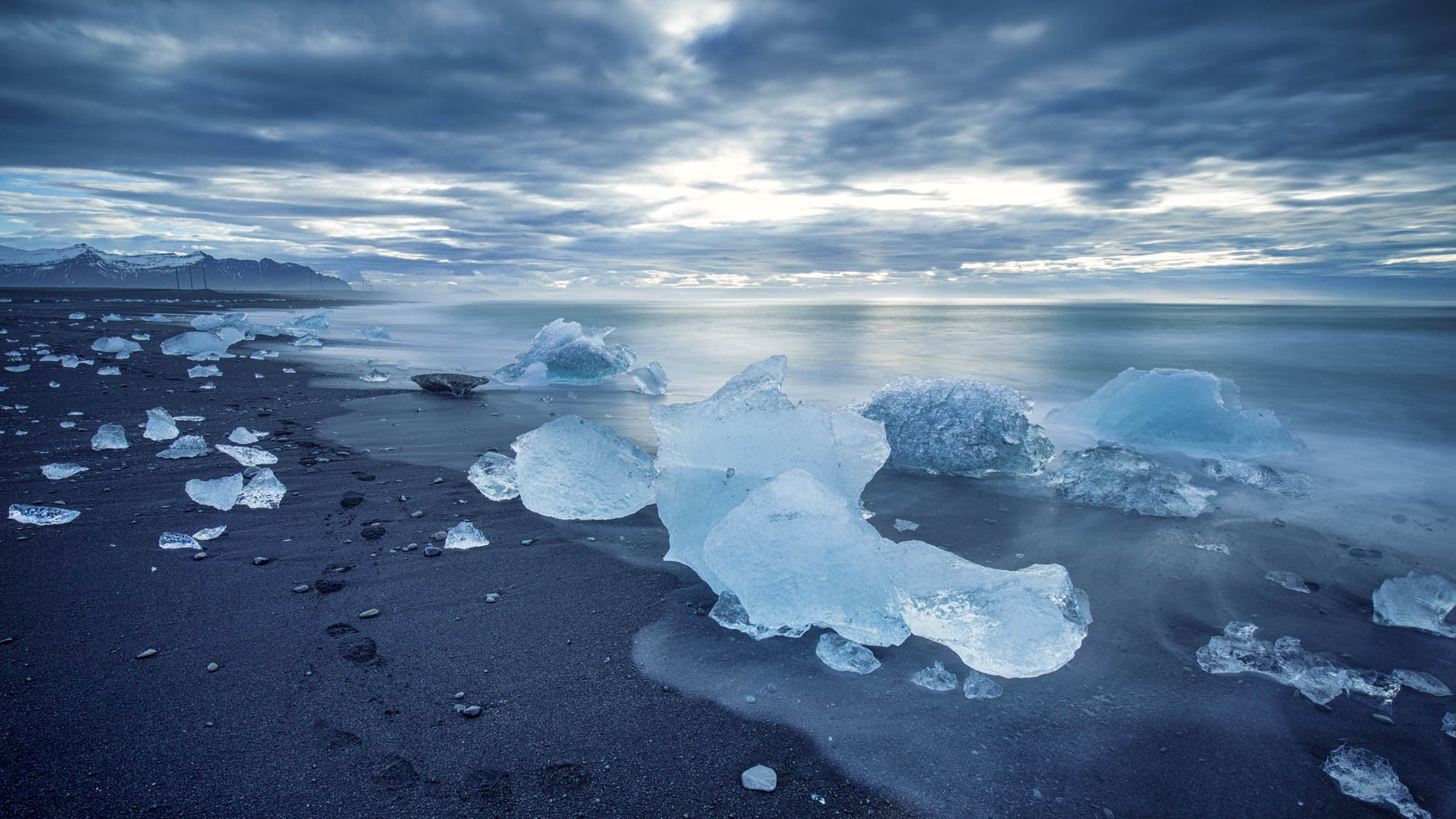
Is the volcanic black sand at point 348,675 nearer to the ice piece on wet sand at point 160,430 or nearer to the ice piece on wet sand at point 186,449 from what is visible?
the ice piece on wet sand at point 186,449

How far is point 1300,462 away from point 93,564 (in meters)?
9.50

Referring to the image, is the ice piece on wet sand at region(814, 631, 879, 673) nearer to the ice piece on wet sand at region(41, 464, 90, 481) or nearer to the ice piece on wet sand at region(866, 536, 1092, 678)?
the ice piece on wet sand at region(866, 536, 1092, 678)

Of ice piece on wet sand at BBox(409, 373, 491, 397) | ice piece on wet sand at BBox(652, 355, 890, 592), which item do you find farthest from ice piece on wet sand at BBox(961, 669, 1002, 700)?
ice piece on wet sand at BBox(409, 373, 491, 397)

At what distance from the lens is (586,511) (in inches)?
162

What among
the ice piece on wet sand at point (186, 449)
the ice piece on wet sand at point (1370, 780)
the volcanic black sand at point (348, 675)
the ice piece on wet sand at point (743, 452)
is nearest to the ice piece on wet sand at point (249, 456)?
the ice piece on wet sand at point (186, 449)

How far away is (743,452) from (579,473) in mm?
1167

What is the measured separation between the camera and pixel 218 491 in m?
4.01

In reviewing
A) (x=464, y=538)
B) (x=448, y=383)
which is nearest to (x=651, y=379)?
(x=448, y=383)

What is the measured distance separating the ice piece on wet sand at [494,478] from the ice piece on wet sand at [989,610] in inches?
105

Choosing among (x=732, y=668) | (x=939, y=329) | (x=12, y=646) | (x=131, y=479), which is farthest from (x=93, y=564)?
A: (x=939, y=329)

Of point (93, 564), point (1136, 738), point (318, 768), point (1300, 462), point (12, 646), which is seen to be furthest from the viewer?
point (1300, 462)

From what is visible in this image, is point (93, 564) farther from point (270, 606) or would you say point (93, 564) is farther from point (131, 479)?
point (131, 479)

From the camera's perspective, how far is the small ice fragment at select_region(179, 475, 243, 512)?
3969 mm

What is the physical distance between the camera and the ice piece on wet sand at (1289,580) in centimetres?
348
